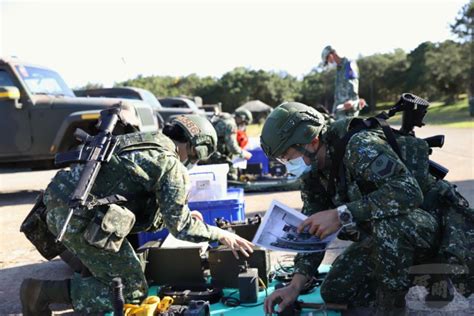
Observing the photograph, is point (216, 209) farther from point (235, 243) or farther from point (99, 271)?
point (99, 271)

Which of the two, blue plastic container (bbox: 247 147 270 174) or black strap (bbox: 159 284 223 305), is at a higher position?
black strap (bbox: 159 284 223 305)

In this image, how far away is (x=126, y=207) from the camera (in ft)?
9.87

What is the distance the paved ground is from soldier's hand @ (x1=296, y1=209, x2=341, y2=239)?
1044 mm

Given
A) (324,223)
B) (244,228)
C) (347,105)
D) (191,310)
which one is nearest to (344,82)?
(347,105)

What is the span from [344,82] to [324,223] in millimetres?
5345

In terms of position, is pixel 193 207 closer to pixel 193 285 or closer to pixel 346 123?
pixel 193 285

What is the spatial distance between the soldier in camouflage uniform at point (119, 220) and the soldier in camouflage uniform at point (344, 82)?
4696 millimetres

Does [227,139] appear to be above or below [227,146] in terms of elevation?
above

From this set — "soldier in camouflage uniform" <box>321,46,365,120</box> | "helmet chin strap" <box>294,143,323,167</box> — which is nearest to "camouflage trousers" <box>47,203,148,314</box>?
"helmet chin strap" <box>294,143,323,167</box>

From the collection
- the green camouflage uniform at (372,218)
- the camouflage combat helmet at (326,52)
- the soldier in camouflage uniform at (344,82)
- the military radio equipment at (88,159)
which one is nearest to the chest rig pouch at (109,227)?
the military radio equipment at (88,159)

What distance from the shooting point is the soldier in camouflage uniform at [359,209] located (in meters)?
2.37

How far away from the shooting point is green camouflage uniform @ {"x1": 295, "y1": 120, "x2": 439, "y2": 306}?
7.68ft

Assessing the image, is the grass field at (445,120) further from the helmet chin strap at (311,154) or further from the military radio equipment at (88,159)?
the military radio equipment at (88,159)

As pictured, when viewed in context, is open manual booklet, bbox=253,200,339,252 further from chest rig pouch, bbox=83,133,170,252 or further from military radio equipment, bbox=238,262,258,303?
chest rig pouch, bbox=83,133,170,252
